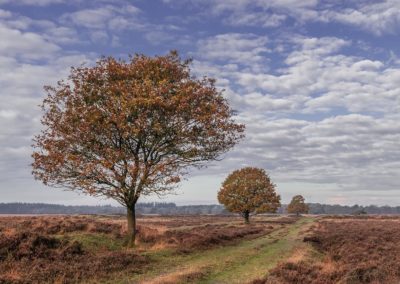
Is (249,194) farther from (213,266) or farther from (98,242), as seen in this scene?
(213,266)

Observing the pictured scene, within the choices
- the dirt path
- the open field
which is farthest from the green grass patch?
the dirt path

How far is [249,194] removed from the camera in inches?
3214

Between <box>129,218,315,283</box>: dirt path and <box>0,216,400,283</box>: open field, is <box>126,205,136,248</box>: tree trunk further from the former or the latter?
<box>129,218,315,283</box>: dirt path

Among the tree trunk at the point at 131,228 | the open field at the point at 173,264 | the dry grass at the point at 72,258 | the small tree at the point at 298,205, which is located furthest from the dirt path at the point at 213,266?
the small tree at the point at 298,205

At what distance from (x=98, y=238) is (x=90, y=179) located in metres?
4.85

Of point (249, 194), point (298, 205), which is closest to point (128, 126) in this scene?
point (249, 194)

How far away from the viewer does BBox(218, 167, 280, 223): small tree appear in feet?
267

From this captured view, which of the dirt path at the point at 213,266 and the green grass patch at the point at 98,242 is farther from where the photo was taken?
the green grass patch at the point at 98,242

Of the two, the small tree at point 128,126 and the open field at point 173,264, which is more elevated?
the small tree at point 128,126

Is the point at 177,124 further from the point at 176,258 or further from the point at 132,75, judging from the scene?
the point at 176,258

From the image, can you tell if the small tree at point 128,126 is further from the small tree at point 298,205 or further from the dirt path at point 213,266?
the small tree at point 298,205

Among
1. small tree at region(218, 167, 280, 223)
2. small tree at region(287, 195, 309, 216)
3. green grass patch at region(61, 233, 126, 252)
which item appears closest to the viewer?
green grass patch at region(61, 233, 126, 252)

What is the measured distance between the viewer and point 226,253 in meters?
27.5

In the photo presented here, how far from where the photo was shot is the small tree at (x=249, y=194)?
81.4m
